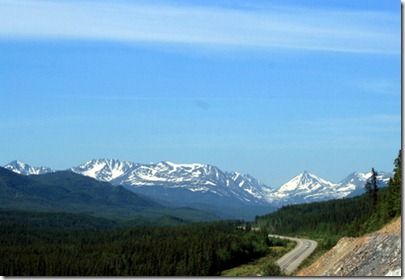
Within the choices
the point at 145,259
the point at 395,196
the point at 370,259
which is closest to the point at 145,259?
the point at 145,259

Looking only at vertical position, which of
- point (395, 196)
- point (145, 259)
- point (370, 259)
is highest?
point (395, 196)

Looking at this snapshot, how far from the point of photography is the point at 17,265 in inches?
6531

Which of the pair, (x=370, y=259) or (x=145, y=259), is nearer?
(x=370, y=259)

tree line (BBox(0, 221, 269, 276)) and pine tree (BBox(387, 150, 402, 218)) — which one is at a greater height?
pine tree (BBox(387, 150, 402, 218))

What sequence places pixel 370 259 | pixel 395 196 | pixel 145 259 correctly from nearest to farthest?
pixel 370 259 → pixel 395 196 → pixel 145 259

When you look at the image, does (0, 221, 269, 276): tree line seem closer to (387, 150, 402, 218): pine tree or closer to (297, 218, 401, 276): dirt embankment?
(387, 150, 402, 218): pine tree

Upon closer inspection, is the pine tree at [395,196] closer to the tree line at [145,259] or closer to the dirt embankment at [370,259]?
the dirt embankment at [370,259]

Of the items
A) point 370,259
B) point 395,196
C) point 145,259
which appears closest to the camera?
point 370,259

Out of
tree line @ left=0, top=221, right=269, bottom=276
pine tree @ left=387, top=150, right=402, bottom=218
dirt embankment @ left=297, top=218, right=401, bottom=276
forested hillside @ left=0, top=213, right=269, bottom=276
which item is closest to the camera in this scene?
dirt embankment @ left=297, top=218, right=401, bottom=276

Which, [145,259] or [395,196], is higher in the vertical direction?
[395,196]

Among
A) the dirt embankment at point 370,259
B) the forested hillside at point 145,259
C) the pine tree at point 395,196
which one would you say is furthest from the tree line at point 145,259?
the dirt embankment at point 370,259

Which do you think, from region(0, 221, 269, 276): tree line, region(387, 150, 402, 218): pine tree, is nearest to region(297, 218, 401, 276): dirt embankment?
region(387, 150, 402, 218): pine tree

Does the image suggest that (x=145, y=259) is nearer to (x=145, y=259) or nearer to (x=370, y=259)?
(x=145, y=259)

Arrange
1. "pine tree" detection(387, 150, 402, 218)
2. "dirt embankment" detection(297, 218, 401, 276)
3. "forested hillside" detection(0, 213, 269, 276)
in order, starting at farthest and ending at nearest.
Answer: "forested hillside" detection(0, 213, 269, 276)
"pine tree" detection(387, 150, 402, 218)
"dirt embankment" detection(297, 218, 401, 276)
